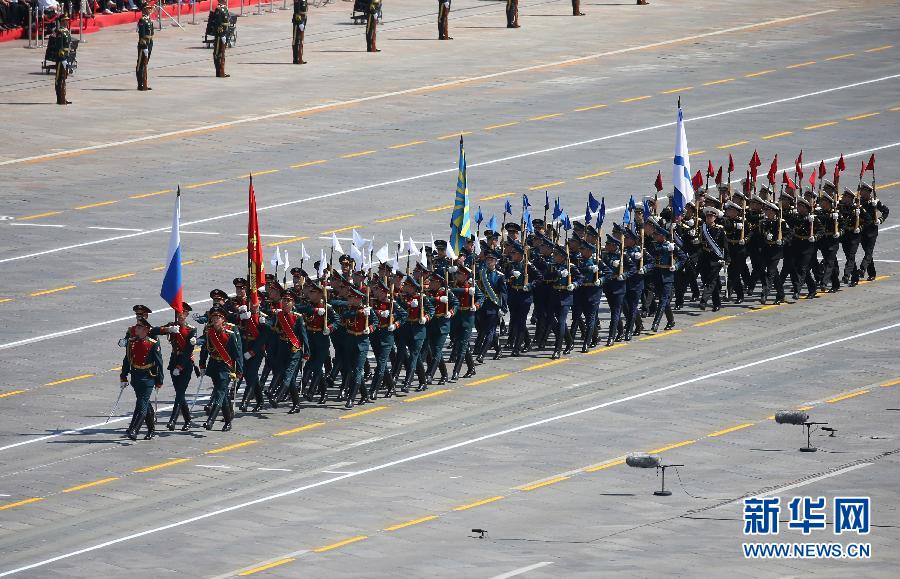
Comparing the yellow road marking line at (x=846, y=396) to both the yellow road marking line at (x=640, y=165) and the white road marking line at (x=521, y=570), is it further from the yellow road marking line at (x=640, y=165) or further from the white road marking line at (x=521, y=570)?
the yellow road marking line at (x=640, y=165)

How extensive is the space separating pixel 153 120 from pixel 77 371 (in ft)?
70.8

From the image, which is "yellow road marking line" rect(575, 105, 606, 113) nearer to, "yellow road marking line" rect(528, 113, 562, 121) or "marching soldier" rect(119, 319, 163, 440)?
"yellow road marking line" rect(528, 113, 562, 121)

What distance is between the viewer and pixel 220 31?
6122 centimetres

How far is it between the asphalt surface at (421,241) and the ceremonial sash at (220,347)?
4.11ft

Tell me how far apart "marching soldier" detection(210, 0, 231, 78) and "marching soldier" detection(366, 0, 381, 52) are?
4.73m

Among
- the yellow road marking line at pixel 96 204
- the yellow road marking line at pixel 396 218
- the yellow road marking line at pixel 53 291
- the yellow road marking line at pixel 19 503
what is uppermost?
the yellow road marking line at pixel 96 204

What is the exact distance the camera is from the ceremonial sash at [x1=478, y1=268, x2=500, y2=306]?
37.2m

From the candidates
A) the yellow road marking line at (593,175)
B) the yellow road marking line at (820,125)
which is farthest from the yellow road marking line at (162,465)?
the yellow road marking line at (820,125)

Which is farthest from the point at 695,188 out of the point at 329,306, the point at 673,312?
the point at 329,306

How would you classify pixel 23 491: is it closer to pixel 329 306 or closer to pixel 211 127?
pixel 329 306

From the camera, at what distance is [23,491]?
1192 inches

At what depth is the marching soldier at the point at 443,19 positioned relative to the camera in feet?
221

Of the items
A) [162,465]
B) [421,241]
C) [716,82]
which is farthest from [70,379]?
[716,82]

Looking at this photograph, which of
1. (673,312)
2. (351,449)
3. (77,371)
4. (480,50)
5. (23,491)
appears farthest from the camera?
(480,50)
